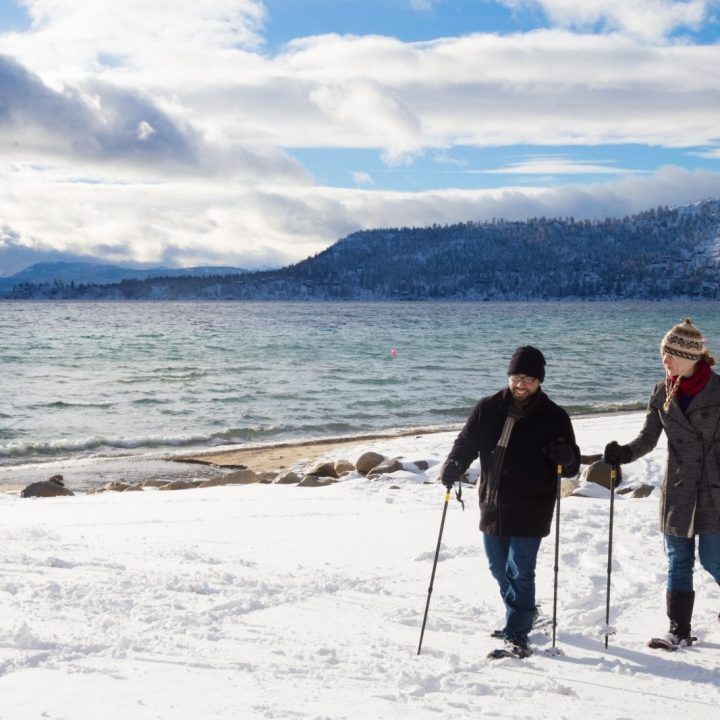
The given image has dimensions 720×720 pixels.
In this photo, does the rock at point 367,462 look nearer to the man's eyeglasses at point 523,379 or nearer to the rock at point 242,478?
the rock at point 242,478

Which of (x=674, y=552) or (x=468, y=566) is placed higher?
(x=674, y=552)

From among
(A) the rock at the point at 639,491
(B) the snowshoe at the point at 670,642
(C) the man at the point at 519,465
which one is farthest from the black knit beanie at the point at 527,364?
(A) the rock at the point at 639,491

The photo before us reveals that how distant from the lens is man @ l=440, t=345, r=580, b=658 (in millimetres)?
5281

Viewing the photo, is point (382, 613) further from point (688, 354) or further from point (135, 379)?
point (135, 379)

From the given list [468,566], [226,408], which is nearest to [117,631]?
[468,566]

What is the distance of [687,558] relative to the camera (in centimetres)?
547

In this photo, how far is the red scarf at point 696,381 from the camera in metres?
5.29

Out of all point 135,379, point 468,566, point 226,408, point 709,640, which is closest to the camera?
point 709,640

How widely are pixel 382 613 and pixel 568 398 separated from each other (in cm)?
2429

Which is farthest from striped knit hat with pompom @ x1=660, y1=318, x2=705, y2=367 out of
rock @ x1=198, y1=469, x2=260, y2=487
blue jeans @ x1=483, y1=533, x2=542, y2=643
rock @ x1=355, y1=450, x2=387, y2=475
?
rock @ x1=198, y1=469, x2=260, y2=487

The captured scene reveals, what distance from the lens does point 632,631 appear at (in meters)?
5.77

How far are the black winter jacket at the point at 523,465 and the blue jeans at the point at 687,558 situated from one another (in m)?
0.82

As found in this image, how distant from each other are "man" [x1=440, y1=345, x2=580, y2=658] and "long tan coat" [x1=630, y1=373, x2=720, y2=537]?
0.57 m

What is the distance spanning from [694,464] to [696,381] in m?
0.49
